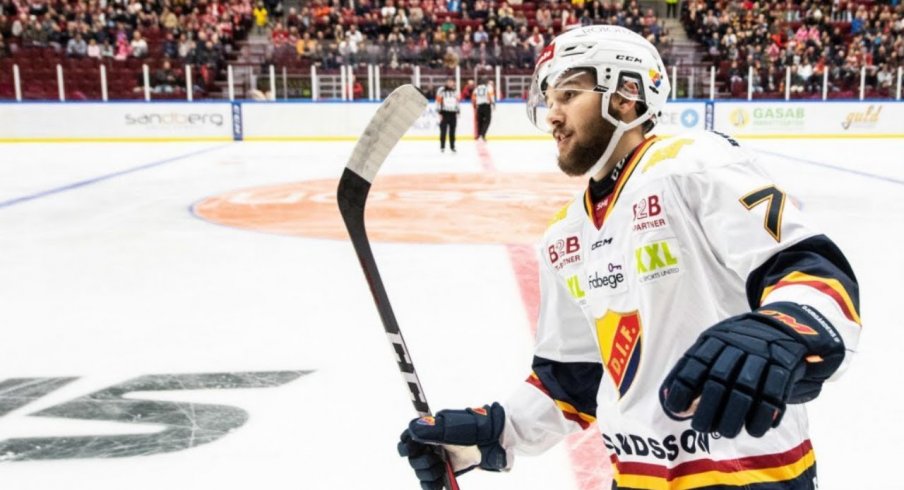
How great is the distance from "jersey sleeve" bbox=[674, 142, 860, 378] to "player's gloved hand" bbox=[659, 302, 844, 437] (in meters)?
0.04

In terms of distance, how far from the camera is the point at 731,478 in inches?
47.7

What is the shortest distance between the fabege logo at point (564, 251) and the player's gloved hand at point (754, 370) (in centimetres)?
48

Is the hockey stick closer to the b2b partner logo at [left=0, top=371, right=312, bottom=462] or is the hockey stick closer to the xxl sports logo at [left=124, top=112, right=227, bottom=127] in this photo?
the b2b partner logo at [left=0, top=371, right=312, bottom=462]

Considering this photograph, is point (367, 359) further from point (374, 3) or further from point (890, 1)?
point (890, 1)

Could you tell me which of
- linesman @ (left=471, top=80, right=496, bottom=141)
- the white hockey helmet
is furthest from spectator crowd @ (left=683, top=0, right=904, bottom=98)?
the white hockey helmet

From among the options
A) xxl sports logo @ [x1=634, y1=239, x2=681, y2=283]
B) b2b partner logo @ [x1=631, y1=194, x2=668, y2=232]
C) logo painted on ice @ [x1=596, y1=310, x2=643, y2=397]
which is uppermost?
b2b partner logo @ [x1=631, y1=194, x2=668, y2=232]

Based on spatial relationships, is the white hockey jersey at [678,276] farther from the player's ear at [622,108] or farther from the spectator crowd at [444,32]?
the spectator crowd at [444,32]

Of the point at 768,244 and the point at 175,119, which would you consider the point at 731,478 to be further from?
the point at 175,119

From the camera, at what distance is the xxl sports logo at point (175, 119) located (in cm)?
1519

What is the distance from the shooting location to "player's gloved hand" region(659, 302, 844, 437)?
83 cm

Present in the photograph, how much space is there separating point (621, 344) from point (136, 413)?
1.82 m

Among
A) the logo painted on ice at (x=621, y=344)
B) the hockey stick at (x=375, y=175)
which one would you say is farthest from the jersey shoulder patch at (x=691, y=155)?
the hockey stick at (x=375, y=175)

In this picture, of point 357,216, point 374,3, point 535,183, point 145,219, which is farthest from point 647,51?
point 374,3

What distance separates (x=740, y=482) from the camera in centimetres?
121
